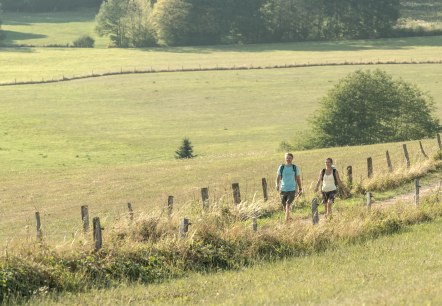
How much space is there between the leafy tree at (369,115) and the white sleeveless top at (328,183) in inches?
1605

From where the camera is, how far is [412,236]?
23062 millimetres

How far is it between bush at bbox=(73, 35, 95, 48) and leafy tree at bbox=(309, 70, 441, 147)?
103918 mm

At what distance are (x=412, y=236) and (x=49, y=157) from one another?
44974 mm

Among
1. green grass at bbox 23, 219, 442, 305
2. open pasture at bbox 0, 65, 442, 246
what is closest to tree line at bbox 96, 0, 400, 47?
open pasture at bbox 0, 65, 442, 246

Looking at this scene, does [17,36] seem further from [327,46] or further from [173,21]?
[327,46]

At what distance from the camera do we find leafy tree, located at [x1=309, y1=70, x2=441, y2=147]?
220ft

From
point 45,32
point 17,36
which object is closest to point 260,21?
point 17,36

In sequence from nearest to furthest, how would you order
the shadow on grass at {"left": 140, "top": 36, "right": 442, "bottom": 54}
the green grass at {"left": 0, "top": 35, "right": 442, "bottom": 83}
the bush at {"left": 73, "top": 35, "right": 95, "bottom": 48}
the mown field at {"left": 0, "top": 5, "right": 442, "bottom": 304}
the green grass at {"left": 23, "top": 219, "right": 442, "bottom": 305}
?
the green grass at {"left": 23, "top": 219, "right": 442, "bottom": 305} → the mown field at {"left": 0, "top": 5, "right": 442, "bottom": 304} → the green grass at {"left": 0, "top": 35, "right": 442, "bottom": 83} → the shadow on grass at {"left": 140, "top": 36, "right": 442, "bottom": 54} → the bush at {"left": 73, "top": 35, "right": 95, "bottom": 48}

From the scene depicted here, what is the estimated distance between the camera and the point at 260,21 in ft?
510

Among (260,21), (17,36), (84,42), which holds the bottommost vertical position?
(84,42)

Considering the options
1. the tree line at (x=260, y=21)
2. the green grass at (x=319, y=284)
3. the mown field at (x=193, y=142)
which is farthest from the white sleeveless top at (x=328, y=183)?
the tree line at (x=260, y=21)

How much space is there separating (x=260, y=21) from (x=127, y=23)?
25.6m

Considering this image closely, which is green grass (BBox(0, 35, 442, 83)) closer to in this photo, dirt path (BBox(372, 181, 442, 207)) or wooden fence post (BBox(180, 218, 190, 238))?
dirt path (BBox(372, 181, 442, 207))

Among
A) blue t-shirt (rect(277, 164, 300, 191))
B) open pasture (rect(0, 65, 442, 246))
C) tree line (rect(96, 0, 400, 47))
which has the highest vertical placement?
blue t-shirt (rect(277, 164, 300, 191))
